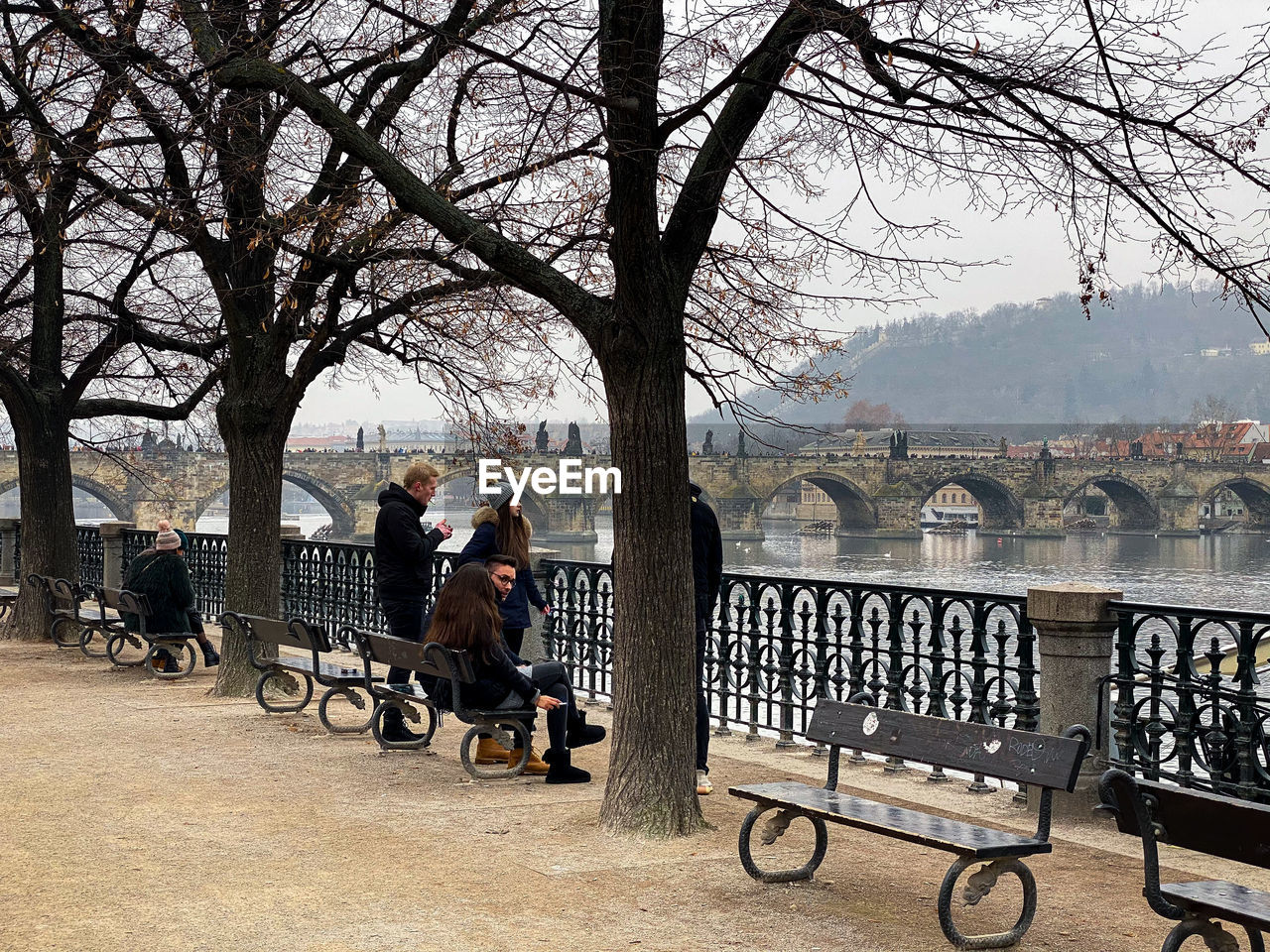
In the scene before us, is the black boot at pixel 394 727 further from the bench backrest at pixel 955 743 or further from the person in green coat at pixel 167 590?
the person in green coat at pixel 167 590

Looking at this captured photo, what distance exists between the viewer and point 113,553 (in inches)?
658

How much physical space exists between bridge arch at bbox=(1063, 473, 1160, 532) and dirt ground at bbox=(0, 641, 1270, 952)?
3261 inches

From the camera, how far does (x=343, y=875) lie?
492 cm

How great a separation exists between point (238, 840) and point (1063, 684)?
3596 mm

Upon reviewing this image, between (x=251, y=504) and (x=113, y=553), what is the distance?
761 centimetres

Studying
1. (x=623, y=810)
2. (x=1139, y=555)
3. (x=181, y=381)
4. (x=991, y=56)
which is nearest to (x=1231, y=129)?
(x=991, y=56)

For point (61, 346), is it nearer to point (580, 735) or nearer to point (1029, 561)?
point (580, 735)

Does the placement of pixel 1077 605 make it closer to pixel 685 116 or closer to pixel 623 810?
pixel 623 810

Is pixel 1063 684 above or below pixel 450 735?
above

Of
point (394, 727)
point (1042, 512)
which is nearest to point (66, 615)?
point (394, 727)

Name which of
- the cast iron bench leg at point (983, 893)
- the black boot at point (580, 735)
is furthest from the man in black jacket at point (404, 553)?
the cast iron bench leg at point (983, 893)

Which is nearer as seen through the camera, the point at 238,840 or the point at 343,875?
the point at 343,875

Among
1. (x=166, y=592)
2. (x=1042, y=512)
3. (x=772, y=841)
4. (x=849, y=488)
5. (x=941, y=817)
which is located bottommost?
(x=772, y=841)

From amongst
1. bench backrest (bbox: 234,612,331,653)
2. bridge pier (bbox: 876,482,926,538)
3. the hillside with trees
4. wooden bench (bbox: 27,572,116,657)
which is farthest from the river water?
the hillside with trees
